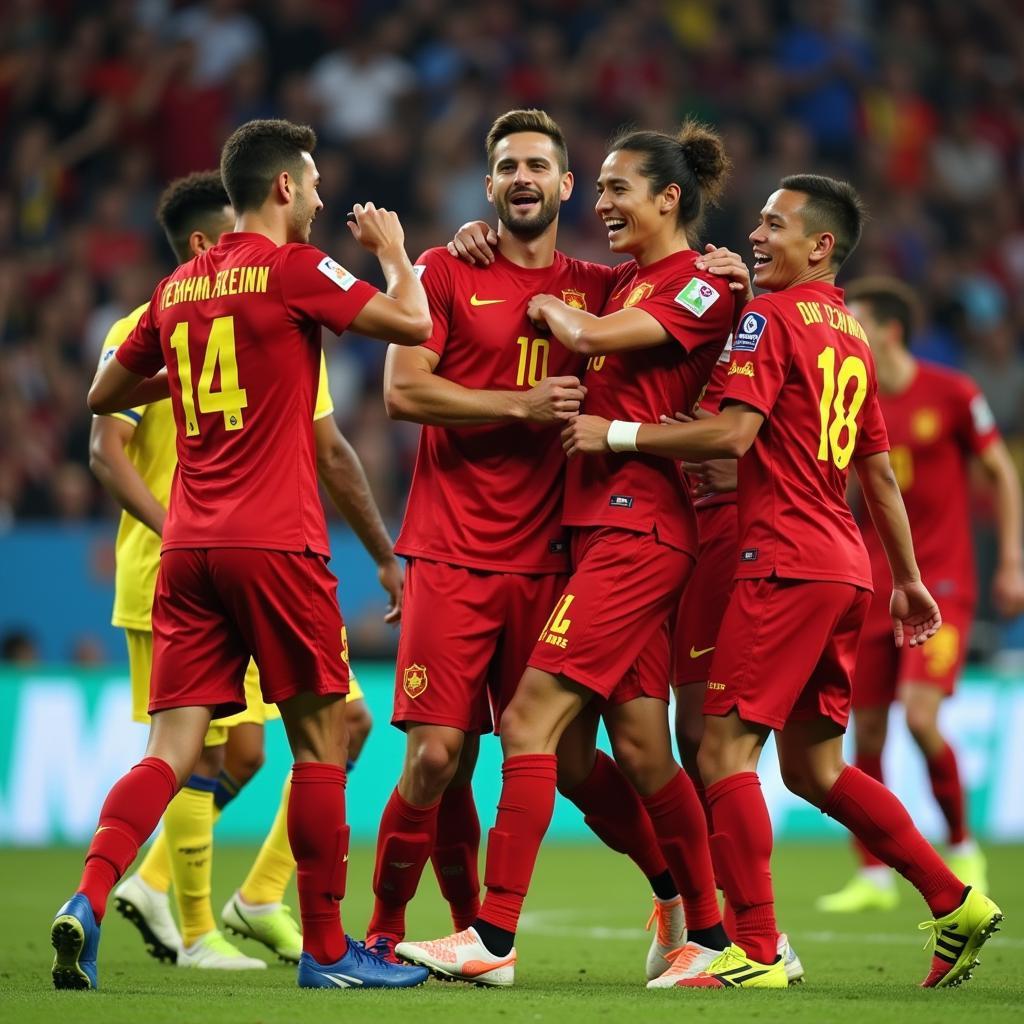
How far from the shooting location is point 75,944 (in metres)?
5.05

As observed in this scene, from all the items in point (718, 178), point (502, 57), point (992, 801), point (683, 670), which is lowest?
point (992, 801)

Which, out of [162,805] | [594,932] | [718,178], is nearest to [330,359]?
[594,932]

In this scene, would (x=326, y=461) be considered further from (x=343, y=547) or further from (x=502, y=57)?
(x=502, y=57)

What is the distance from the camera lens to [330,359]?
14.7 m

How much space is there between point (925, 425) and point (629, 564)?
3815mm

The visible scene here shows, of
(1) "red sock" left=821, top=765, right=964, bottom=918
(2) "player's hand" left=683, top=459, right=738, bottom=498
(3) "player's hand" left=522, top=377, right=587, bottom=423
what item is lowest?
(1) "red sock" left=821, top=765, right=964, bottom=918

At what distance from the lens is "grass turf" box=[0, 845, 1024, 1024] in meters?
4.81

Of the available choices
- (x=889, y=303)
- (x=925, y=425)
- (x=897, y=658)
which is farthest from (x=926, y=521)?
(x=889, y=303)

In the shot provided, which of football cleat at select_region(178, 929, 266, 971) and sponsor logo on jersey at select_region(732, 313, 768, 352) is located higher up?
sponsor logo on jersey at select_region(732, 313, 768, 352)

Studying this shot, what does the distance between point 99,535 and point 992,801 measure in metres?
6.40

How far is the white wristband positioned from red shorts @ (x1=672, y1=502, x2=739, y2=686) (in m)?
0.65

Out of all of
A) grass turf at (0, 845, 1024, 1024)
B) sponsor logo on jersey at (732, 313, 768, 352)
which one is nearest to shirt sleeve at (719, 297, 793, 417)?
sponsor logo on jersey at (732, 313, 768, 352)

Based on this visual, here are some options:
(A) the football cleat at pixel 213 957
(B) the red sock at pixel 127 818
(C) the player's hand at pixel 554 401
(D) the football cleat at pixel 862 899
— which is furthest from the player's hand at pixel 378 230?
(D) the football cleat at pixel 862 899

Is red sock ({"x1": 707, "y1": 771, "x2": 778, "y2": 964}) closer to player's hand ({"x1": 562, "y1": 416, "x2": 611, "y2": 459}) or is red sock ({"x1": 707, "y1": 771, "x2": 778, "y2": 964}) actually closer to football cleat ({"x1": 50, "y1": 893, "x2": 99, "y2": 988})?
player's hand ({"x1": 562, "y1": 416, "x2": 611, "y2": 459})
